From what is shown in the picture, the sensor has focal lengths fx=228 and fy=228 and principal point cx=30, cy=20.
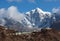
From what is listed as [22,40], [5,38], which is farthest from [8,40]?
[22,40]

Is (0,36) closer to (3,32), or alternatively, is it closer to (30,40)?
(3,32)

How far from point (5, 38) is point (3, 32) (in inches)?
209

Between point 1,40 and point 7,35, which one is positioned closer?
point 1,40

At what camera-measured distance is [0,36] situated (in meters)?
178

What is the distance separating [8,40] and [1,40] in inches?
399

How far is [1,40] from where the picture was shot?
177 meters

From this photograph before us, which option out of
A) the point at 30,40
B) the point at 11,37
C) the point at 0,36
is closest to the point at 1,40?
the point at 0,36

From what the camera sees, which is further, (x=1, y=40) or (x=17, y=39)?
(x=17, y=39)

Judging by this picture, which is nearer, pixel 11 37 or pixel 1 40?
pixel 1 40

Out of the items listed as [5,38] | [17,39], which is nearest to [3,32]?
[5,38]

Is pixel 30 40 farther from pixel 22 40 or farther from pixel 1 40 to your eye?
pixel 1 40

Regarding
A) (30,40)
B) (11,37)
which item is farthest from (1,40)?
(30,40)

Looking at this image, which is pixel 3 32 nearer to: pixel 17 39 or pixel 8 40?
pixel 8 40

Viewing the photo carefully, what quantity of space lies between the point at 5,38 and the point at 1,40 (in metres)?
7.12
